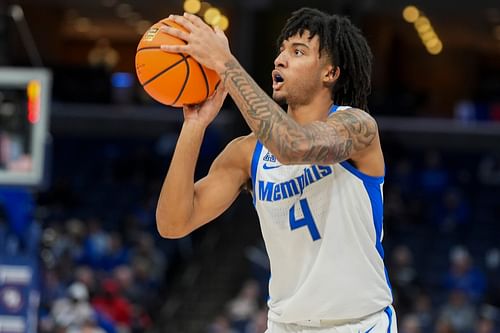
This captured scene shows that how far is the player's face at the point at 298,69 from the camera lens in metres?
4.16

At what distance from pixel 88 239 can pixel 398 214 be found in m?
5.74

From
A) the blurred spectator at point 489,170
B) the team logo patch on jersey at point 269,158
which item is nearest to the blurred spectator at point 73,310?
the team logo patch on jersey at point 269,158

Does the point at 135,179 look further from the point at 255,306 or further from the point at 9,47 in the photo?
the point at 255,306

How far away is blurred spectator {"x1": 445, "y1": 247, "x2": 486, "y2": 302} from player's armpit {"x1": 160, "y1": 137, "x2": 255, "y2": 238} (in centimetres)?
1210

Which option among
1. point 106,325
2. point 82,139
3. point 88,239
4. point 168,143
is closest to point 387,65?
point 168,143

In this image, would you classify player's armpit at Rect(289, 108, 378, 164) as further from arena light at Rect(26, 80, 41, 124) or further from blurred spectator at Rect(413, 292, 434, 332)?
blurred spectator at Rect(413, 292, 434, 332)

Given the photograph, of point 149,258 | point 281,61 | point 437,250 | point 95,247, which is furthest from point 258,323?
point 281,61

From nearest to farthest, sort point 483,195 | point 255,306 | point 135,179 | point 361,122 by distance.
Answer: point 361,122, point 255,306, point 483,195, point 135,179

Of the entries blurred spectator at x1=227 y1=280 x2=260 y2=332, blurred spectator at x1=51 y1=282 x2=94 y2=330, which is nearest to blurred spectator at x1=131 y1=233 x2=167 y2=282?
blurred spectator at x1=227 y1=280 x2=260 y2=332

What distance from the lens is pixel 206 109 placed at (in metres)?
4.29

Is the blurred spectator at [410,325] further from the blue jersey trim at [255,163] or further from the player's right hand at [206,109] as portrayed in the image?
the player's right hand at [206,109]

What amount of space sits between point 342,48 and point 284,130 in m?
0.60

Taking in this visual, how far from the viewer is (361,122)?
13.5 feet

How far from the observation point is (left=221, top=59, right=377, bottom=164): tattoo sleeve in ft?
12.6
